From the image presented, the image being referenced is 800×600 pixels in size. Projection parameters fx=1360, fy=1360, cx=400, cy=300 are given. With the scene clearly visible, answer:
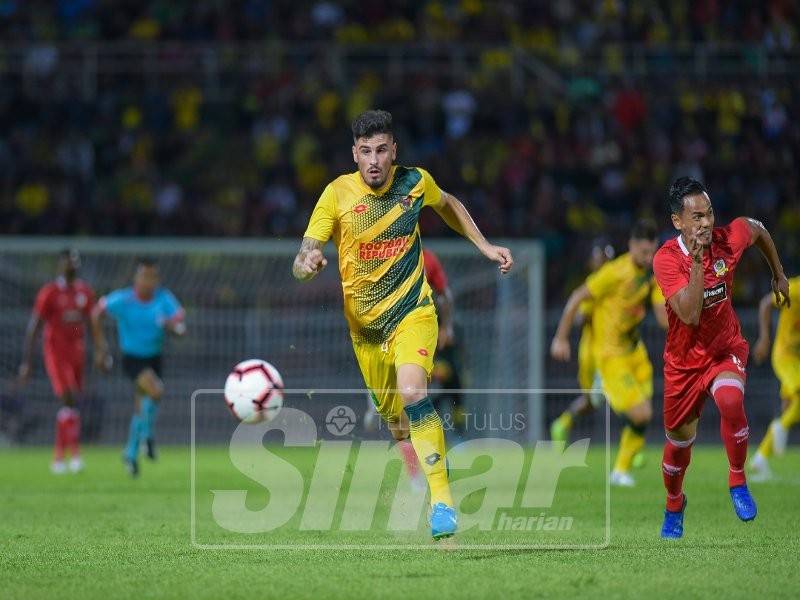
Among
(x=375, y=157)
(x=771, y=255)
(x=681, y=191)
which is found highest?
(x=375, y=157)

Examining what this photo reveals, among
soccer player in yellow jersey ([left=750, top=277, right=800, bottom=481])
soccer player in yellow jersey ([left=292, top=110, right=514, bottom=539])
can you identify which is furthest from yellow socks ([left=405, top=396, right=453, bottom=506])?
soccer player in yellow jersey ([left=750, top=277, right=800, bottom=481])

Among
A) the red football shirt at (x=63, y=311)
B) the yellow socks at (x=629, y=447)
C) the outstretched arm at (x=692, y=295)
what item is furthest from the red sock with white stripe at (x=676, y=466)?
the red football shirt at (x=63, y=311)

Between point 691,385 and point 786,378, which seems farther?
point 786,378

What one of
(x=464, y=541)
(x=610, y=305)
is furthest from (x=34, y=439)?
(x=464, y=541)

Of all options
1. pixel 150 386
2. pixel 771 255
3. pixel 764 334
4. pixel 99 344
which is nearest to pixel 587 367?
pixel 764 334

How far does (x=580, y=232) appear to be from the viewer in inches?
901

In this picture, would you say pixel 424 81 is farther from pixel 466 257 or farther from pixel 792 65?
pixel 792 65

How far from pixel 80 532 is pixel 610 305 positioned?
6.48 m

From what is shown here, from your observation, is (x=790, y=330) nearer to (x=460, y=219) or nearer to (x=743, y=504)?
(x=743, y=504)

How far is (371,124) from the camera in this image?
8.31 meters

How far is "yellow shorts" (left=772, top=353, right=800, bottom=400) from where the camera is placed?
14.9 meters

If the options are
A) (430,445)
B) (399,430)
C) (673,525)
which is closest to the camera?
(430,445)

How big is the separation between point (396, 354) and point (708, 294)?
196cm

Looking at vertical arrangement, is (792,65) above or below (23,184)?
above
